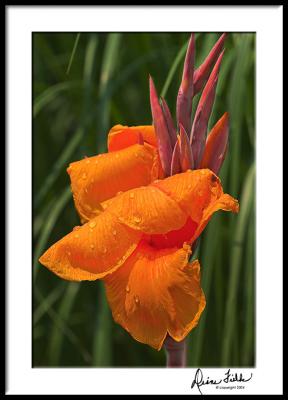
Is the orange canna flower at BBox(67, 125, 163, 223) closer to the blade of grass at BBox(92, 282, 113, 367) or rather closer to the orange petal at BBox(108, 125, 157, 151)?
the orange petal at BBox(108, 125, 157, 151)

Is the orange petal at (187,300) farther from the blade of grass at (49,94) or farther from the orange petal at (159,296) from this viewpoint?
the blade of grass at (49,94)

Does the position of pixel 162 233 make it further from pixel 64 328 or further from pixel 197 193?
pixel 64 328

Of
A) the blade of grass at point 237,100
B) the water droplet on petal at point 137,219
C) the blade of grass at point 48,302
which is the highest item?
the blade of grass at point 237,100

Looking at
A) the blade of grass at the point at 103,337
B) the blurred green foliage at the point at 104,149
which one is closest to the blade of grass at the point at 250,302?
the blurred green foliage at the point at 104,149
